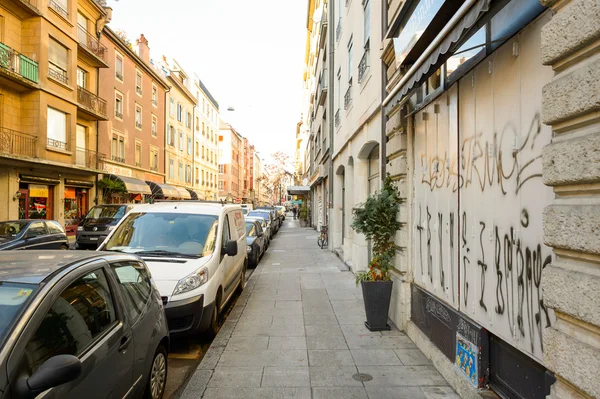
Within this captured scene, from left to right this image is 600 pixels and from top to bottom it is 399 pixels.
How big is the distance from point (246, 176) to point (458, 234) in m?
94.1

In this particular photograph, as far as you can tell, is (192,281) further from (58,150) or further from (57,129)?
(57,129)

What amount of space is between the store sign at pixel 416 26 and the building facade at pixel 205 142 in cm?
4640

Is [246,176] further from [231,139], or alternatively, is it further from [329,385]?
[329,385]

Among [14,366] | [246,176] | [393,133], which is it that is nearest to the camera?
[14,366]

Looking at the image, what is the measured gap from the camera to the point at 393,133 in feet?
21.1

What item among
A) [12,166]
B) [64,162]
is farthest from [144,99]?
[12,166]

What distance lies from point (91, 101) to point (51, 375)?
2660 centimetres

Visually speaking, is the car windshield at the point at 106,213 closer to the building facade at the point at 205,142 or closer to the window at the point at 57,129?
the window at the point at 57,129

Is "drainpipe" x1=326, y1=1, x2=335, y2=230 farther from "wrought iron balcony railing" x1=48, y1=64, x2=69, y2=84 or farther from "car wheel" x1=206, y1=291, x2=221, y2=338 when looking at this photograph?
"wrought iron balcony railing" x1=48, y1=64, x2=69, y2=84

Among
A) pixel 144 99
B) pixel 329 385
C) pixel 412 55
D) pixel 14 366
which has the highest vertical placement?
pixel 144 99

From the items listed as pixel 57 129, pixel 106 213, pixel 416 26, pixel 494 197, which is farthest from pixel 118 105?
pixel 494 197

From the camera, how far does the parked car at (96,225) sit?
16.2 m

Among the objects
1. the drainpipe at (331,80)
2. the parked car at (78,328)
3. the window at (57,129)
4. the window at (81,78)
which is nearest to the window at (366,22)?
the drainpipe at (331,80)

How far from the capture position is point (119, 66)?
96.8 ft
